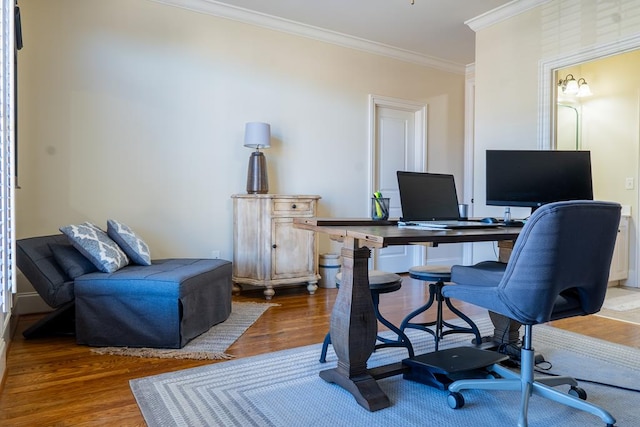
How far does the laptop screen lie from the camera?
227cm

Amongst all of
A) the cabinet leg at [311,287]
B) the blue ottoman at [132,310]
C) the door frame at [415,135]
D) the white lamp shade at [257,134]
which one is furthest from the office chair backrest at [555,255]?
the door frame at [415,135]

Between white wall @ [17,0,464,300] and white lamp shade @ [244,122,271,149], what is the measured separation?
0.26 m

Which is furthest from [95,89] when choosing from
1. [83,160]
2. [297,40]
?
[297,40]

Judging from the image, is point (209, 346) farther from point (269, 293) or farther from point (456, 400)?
point (456, 400)

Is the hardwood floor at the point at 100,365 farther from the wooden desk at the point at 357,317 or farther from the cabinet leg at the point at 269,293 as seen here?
the wooden desk at the point at 357,317

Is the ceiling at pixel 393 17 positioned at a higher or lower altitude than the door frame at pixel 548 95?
higher

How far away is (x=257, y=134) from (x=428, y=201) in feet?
6.66

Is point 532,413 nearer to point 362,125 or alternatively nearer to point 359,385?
point 359,385

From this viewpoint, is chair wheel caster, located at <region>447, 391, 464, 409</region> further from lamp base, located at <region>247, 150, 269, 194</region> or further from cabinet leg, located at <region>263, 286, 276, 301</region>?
lamp base, located at <region>247, 150, 269, 194</region>

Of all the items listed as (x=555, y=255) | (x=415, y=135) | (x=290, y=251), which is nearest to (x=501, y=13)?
(x=415, y=135)

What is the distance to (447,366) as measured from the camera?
205cm

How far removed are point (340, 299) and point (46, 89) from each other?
291 centimetres

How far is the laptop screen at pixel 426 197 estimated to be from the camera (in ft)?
7.44

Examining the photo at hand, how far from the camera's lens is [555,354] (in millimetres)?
2529
